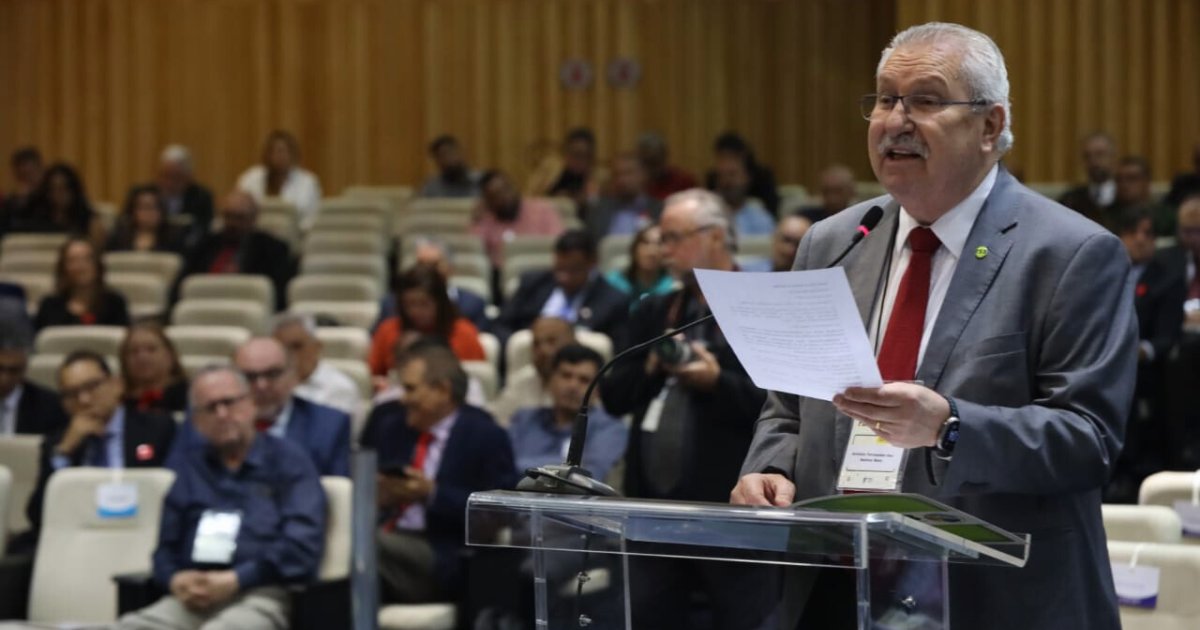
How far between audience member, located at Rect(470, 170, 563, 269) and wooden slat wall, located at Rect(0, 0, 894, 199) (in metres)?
3.09

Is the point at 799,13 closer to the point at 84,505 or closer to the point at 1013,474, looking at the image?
the point at 84,505

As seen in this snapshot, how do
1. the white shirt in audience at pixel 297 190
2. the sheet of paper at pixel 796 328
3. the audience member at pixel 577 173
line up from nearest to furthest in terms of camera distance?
the sheet of paper at pixel 796 328
the audience member at pixel 577 173
the white shirt in audience at pixel 297 190

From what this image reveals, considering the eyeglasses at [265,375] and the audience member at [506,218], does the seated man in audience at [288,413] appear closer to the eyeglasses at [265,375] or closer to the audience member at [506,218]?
the eyeglasses at [265,375]

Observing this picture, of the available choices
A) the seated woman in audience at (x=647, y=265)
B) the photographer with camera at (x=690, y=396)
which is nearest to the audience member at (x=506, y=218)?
the seated woman in audience at (x=647, y=265)

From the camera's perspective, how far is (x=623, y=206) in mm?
9297

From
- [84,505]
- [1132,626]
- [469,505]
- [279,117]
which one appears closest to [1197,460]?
[1132,626]

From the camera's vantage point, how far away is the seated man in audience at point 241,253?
8906 millimetres

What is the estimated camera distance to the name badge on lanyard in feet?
15.9

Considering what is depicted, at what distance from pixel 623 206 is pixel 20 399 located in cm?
384

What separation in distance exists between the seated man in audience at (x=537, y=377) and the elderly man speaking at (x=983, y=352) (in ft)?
11.9

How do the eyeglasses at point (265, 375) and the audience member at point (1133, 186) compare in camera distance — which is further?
the audience member at point (1133, 186)

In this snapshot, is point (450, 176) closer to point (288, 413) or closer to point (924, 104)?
point (288, 413)

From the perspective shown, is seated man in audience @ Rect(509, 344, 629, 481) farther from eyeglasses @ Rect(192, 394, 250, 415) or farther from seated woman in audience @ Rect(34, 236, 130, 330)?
seated woman in audience @ Rect(34, 236, 130, 330)

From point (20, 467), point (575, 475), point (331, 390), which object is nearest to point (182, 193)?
point (331, 390)
